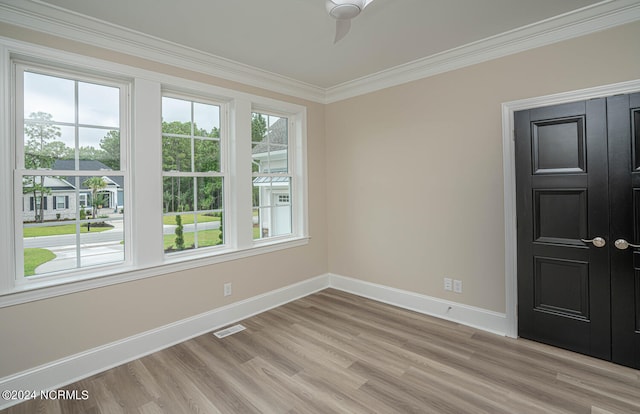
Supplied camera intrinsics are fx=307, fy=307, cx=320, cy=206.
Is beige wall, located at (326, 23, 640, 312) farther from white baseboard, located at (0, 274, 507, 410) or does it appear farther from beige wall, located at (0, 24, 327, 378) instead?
beige wall, located at (0, 24, 327, 378)

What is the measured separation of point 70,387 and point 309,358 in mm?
1797

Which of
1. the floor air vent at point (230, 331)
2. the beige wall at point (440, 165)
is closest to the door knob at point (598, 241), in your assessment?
the beige wall at point (440, 165)

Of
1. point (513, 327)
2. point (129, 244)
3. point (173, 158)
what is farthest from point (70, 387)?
point (513, 327)

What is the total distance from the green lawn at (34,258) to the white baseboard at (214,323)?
2.32 ft

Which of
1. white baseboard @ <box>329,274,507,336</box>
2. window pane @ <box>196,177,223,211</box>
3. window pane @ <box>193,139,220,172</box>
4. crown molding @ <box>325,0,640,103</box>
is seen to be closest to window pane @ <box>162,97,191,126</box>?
window pane @ <box>193,139,220,172</box>

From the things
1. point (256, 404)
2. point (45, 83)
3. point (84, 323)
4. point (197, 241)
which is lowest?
point (256, 404)

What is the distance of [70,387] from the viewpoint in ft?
7.50

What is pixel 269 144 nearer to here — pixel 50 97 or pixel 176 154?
pixel 176 154

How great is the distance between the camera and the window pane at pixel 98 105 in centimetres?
256

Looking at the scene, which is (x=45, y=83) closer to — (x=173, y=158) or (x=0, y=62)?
(x=0, y=62)

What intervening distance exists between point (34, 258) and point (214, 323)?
1606mm

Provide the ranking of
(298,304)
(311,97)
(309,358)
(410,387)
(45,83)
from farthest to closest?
(311,97) → (298,304) → (309,358) → (45,83) → (410,387)

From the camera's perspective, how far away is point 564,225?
2.65 metres

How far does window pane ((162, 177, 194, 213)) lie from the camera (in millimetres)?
3014
